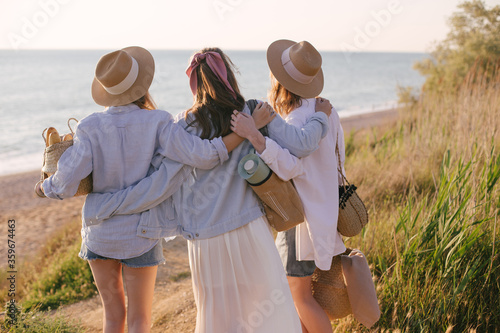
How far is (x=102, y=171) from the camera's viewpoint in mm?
2096

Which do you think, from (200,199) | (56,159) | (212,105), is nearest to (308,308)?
(200,199)

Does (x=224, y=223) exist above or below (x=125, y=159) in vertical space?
below

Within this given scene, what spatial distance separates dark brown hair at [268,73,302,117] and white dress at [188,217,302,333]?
2.17 feet

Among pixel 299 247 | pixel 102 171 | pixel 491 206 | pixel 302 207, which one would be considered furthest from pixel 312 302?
pixel 491 206

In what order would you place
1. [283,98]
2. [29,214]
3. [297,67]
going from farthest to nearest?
[29,214], [283,98], [297,67]

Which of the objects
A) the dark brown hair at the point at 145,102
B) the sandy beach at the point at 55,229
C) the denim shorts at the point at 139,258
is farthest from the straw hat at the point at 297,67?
the sandy beach at the point at 55,229

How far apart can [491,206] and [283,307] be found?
2037 millimetres

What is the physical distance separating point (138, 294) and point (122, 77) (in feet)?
3.50

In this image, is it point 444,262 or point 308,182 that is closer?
point 308,182

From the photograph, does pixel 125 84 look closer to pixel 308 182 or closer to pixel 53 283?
pixel 308 182

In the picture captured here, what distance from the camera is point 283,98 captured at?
94.9 inches

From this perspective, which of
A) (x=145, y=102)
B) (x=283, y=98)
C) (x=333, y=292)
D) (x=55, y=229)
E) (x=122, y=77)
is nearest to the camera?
(x=122, y=77)

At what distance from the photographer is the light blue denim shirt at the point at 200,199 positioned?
2.07 m

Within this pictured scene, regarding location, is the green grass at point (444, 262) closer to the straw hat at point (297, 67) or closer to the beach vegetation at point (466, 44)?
the straw hat at point (297, 67)
